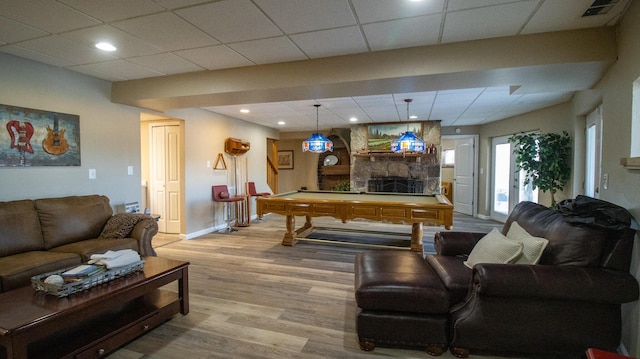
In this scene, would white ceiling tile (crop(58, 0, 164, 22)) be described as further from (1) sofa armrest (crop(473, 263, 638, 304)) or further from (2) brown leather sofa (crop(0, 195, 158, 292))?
(1) sofa armrest (crop(473, 263, 638, 304))

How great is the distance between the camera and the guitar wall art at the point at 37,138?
9.58 ft

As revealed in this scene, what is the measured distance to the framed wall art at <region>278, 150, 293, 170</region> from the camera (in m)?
10.2

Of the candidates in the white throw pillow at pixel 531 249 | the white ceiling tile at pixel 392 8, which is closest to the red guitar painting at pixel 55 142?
the white ceiling tile at pixel 392 8

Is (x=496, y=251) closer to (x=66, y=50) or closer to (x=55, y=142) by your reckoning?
(x=66, y=50)

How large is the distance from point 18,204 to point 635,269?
5.02m

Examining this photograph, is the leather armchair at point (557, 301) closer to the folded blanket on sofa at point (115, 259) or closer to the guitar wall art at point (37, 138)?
the folded blanket on sofa at point (115, 259)

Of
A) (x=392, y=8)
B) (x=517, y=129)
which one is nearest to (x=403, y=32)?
(x=392, y=8)

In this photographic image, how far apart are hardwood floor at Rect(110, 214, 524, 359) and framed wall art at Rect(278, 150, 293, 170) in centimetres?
577

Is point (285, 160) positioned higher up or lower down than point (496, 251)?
higher up

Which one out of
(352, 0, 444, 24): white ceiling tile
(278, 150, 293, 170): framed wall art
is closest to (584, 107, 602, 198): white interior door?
(352, 0, 444, 24): white ceiling tile

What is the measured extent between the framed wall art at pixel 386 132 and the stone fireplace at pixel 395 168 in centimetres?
13

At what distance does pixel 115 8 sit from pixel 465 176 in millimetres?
7735

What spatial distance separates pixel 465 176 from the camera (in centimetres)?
766

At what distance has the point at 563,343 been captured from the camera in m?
1.81
